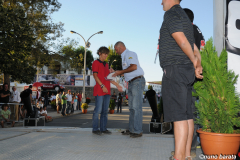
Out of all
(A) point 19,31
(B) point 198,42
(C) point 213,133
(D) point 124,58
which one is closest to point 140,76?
(D) point 124,58

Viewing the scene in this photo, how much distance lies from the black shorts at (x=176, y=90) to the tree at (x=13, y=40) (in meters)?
13.3

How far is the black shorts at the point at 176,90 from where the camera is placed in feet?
7.76

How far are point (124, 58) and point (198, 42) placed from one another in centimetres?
175

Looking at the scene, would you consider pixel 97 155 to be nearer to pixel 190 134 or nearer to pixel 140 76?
pixel 190 134

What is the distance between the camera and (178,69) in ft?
7.92

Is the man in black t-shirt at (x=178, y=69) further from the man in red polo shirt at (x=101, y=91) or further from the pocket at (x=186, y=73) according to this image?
the man in red polo shirt at (x=101, y=91)

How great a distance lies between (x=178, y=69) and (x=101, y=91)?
8.75ft

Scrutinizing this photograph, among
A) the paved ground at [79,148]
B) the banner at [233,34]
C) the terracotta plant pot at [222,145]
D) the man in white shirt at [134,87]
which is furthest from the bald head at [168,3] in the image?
the man in white shirt at [134,87]

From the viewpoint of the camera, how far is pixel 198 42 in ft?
11.5

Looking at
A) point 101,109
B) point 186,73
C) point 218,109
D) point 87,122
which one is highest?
point 186,73

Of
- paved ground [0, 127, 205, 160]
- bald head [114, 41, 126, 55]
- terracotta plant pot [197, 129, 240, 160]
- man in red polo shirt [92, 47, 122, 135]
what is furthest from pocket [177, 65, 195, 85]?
bald head [114, 41, 126, 55]

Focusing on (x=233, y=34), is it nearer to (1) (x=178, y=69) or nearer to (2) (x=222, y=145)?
(1) (x=178, y=69)

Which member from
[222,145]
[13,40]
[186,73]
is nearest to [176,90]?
[186,73]

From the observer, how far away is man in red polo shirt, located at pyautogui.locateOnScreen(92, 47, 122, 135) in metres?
4.83
